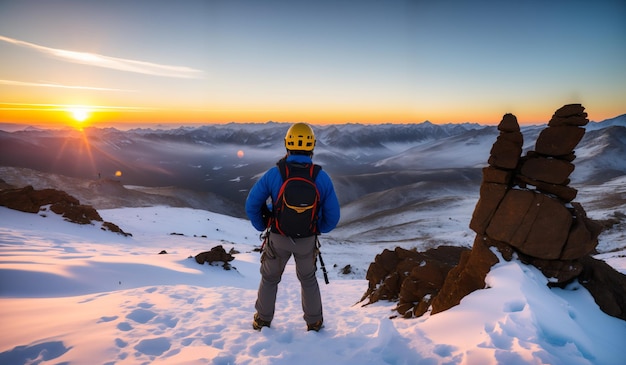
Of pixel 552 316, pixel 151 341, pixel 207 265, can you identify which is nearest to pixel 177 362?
pixel 151 341

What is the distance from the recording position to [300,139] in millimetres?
5367

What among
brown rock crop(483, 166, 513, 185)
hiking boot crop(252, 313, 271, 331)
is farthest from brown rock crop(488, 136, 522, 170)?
hiking boot crop(252, 313, 271, 331)

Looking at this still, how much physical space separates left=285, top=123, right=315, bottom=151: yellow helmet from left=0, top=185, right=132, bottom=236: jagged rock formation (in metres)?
22.9

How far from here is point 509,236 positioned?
7742mm

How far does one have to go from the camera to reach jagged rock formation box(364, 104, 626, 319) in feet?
23.8

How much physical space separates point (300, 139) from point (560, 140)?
24.5 ft

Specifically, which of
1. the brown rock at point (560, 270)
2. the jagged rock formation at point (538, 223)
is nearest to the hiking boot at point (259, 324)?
the jagged rock formation at point (538, 223)

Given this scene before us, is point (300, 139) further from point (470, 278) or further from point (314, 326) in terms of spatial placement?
point (470, 278)

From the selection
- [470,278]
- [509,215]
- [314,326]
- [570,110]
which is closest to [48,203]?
[314,326]

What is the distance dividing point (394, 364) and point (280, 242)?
275cm

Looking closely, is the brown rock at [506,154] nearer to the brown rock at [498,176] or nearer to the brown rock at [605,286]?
the brown rock at [498,176]

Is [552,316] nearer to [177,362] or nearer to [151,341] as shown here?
[177,362]

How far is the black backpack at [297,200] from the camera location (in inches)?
201

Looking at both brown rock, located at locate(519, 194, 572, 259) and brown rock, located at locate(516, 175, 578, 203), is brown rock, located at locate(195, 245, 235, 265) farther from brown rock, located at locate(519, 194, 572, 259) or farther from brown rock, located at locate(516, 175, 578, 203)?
brown rock, located at locate(516, 175, 578, 203)
